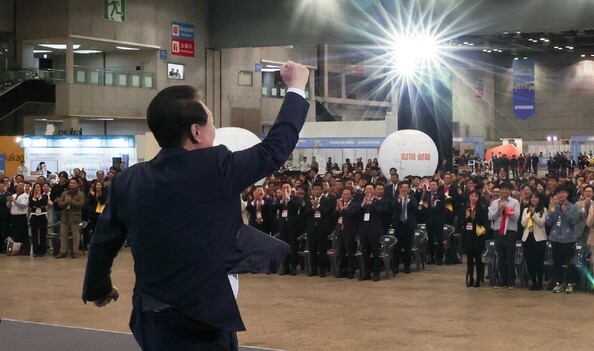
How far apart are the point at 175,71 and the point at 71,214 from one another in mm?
21415

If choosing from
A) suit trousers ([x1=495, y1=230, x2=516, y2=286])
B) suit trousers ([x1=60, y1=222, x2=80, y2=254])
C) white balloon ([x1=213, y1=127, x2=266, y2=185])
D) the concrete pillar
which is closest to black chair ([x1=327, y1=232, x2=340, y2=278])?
suit trousers ([x1=495, y1=230, x2=516, y2=286])

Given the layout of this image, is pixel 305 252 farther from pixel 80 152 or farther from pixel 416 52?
pixel 416 52

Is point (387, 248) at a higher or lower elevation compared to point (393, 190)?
lower

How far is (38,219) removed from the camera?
1897 cm

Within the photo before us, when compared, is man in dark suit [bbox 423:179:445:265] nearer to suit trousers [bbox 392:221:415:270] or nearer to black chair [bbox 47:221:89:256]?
suit trousers [bbox 392:221:415:270]

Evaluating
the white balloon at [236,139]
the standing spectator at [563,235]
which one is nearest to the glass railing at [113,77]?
the white balloon at [236,139]

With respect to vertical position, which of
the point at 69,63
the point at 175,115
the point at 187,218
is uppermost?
the point at 69,63

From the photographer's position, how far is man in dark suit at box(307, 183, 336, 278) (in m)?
15.5

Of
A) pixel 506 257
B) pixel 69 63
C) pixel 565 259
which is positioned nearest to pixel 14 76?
pixel 69 63

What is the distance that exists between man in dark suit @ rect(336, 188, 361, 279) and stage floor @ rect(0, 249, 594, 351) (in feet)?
1.28

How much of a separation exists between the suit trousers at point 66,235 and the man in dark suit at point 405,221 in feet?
22.4

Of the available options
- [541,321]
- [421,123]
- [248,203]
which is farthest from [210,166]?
[421,123]

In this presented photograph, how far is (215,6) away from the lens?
3978 centimetres

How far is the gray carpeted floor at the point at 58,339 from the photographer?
27.8 ft
